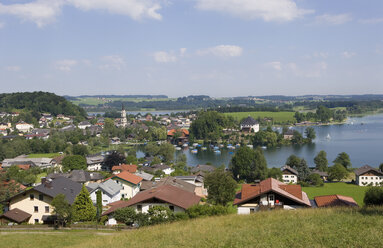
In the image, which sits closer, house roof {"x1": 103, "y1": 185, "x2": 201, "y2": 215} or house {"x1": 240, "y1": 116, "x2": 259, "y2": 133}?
house roof {"x1": 103, "y1": 185, "x2": 201, "y2": 215}

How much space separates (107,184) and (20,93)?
2852 inches

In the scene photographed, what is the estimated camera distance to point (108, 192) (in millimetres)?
18281

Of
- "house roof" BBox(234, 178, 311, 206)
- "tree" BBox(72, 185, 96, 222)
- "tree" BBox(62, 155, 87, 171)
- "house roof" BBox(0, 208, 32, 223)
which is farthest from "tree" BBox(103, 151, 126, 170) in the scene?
"house roof" BBox(234, 178, 311, 206)

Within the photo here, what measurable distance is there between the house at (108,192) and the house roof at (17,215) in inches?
177

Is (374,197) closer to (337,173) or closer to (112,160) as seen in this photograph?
(337,173)

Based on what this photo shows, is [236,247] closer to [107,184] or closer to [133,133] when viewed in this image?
[107,184]

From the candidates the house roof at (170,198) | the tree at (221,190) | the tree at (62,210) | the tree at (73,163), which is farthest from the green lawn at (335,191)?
the tree at (73,163)

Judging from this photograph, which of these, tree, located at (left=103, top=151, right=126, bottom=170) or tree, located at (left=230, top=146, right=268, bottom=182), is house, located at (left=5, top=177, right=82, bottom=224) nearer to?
tree, located at (left=103, top=151, right=126, bottom=170)

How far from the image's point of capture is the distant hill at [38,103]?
250ft

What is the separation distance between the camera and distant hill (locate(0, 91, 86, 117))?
76062 mm

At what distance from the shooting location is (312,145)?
48250 millimetres

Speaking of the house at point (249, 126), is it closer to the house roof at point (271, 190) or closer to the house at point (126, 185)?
the house at point (126, 185)

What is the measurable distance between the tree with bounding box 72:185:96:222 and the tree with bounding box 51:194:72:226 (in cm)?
26

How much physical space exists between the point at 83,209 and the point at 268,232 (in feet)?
27.9
